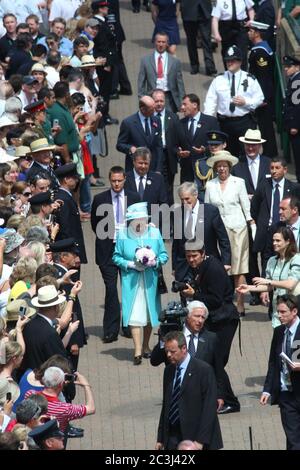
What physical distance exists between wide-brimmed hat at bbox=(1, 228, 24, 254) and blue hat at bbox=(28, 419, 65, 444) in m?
4.10

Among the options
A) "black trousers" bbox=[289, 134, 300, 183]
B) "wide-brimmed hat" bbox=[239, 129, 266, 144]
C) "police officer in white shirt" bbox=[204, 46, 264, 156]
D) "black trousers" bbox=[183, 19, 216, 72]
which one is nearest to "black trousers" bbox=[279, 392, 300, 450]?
"wide-brimmed hat" bbox=[239, 129, 266, 144]

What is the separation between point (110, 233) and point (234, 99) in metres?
Result: 4.41

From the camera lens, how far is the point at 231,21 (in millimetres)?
26375

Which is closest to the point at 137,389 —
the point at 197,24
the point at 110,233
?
the point at 110,233

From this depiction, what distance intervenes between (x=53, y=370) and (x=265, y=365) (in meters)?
4.35

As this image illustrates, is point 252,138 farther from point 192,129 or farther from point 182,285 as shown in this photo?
point 182,285

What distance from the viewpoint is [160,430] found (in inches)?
547

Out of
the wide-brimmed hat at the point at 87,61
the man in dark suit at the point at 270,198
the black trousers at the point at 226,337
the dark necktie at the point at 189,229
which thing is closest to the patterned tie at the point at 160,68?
the wide-brimmed hat at the point at 87,61

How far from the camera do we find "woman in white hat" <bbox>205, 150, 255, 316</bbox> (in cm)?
1886

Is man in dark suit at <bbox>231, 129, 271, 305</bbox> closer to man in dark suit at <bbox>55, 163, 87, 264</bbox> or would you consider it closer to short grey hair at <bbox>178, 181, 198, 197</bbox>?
short grey hair at <bbox>178, 181, 198, 197</bbox>

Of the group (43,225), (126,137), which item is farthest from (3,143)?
(43,225)
